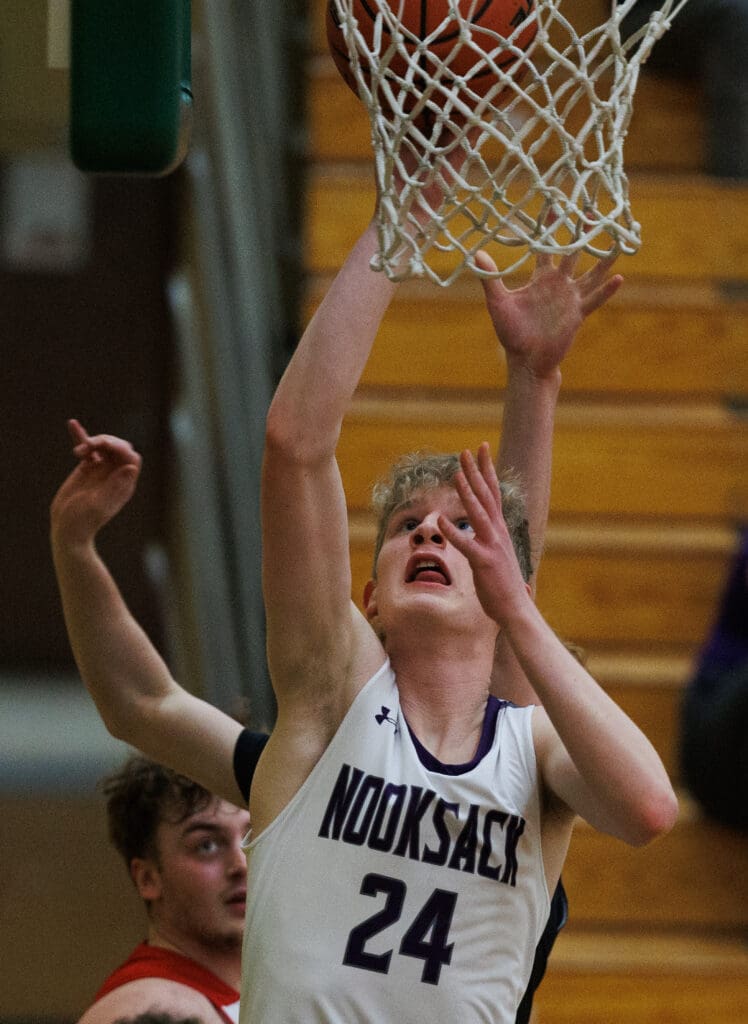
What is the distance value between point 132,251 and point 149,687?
135 inches

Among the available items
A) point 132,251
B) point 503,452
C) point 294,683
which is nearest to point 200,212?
point 132,251

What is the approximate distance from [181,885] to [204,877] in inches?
1.5

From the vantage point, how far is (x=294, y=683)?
2.02 m

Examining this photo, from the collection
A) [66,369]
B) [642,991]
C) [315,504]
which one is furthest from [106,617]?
[66,369]

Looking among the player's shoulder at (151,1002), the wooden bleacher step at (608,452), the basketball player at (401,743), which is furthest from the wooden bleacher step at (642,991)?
the basketball player at (401,743)

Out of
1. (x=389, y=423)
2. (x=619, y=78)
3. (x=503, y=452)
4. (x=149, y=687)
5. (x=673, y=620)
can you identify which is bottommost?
(x=673, y=620)

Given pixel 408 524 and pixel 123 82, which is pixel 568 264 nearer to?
pixel 408 524

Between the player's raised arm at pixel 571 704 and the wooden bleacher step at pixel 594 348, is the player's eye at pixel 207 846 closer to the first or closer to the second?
the player's raised arm at pixel 571 704

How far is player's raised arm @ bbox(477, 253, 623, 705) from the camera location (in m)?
2.25

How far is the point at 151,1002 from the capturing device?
2402 mm

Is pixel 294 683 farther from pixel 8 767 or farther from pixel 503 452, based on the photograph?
pixel 8 767

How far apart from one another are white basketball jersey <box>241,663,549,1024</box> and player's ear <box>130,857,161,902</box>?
0.62m

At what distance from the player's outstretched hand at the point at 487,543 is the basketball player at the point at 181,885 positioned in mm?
870

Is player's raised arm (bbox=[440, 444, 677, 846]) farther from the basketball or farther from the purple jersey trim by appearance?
the basketball
